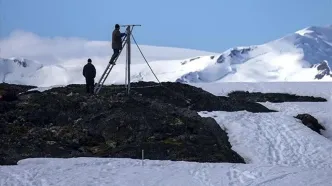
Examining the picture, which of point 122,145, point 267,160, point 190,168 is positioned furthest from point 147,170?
point 267,160

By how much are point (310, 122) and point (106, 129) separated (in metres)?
11.3

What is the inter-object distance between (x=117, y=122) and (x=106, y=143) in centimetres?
176

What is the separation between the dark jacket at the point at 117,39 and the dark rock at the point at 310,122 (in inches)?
399

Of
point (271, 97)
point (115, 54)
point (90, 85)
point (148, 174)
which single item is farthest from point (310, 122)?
point (148, 174)

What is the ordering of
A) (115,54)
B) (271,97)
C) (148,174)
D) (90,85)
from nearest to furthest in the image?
(148,174) → (115,54) → (90,85) → (271,97)

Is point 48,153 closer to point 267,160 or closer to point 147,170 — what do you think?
point 147,170

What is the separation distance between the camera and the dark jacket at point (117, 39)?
30.6 meters

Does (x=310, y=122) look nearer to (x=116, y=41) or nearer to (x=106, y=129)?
(x=116, y=41)

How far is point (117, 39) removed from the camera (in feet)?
101

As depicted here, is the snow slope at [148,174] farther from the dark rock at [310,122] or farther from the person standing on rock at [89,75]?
the person standing on rock at [89,75]

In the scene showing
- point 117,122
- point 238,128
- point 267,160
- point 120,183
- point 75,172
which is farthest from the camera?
point 238,128

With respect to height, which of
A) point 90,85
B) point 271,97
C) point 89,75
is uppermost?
point 89,75

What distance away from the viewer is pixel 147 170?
771 inches

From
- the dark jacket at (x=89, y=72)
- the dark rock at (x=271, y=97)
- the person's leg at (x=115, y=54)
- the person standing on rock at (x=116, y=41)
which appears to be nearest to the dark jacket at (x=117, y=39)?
the person standing on rock at (x=116, y=41)
